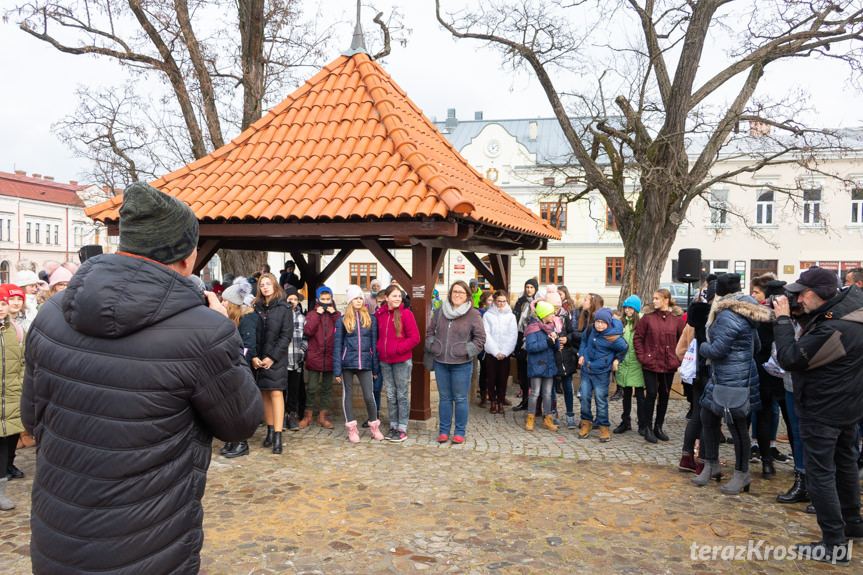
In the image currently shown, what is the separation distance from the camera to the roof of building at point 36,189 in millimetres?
47031

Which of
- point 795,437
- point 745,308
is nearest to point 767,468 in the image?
point 795,437

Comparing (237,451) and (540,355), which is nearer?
(237,451)

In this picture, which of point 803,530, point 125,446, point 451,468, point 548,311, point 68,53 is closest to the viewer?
point 125,446

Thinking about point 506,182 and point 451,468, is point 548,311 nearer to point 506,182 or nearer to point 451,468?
point 451,468

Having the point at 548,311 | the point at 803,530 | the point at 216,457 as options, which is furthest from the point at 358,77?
the point at 803,530

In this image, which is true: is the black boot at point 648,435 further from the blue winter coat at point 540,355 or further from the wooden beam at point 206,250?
the wooden beam at point 206,250

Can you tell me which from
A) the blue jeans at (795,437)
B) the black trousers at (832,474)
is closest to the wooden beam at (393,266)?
the blue jeans at (795,437)

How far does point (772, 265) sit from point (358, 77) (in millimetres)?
28790

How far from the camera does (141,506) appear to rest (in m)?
1.89

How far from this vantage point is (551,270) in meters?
36.2

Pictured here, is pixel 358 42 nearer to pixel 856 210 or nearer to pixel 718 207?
pixel 718 207

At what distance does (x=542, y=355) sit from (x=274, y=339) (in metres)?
3.24

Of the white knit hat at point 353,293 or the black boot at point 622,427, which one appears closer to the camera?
the white knit hat at point 353,293

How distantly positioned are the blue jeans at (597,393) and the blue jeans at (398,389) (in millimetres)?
2102
